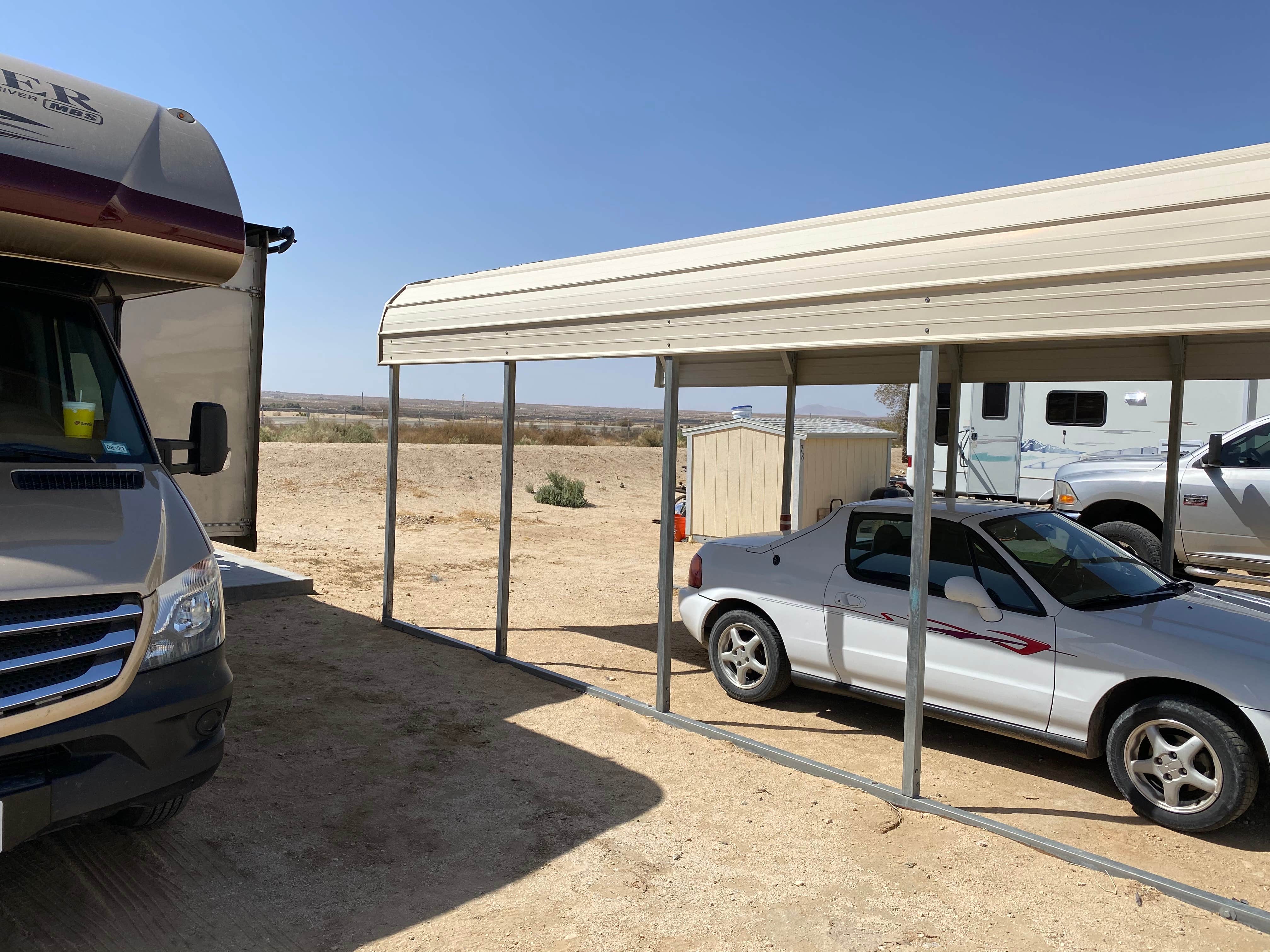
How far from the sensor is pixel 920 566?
4.52m

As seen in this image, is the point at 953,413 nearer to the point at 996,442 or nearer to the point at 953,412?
the point at 953,412

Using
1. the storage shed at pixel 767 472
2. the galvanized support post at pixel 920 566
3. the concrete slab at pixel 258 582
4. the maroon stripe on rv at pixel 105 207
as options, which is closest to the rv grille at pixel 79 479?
the maroon stripe on rv at pixel 105 207

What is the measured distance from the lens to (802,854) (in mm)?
4164

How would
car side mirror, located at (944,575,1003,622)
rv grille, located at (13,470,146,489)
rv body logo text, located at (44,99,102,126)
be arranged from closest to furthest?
rv grille, located at (13,470,146,489) < rv body logo text, located at (44,99,102,126) < car side mirror, located at (944,575,1003,622)

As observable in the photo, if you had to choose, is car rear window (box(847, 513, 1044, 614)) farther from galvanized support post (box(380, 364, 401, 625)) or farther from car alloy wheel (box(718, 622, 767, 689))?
galvanized support post (box(380, 364, 401, 625))

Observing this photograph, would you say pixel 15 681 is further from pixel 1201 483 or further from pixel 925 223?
pixel 1201 483

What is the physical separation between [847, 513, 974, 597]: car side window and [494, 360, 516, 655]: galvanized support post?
8.91ft

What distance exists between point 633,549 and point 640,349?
354 inches

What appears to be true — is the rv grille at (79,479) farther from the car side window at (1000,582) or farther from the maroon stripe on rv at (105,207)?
the car side window at (1000,582)

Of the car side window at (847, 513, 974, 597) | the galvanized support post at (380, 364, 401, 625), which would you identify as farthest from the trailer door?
the car side window at (847, 513, 974, 597)

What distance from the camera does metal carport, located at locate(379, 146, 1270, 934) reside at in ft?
12.1

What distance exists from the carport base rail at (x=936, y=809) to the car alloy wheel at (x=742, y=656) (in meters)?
0.55

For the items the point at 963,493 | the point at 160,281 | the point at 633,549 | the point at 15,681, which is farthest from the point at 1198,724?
the point at 633,549

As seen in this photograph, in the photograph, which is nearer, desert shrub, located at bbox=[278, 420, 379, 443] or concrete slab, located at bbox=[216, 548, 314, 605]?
concrete slab, located at bbox=[216, 548, 314, 605]
